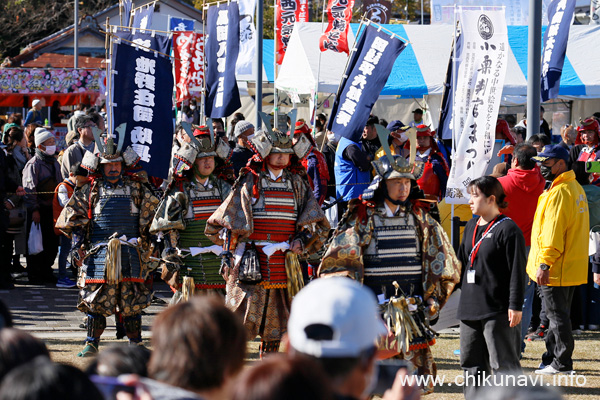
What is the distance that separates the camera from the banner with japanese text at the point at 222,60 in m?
11.3

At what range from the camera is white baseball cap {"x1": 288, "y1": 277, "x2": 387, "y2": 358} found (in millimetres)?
2420

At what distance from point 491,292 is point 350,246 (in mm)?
941

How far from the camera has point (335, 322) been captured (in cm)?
242

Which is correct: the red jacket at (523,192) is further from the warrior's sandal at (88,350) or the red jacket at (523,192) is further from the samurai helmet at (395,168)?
the warrior's sandal at (88,350)

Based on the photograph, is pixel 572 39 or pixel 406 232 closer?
pixel 406 232

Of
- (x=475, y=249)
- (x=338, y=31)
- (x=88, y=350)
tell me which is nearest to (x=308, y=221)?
(x=475, y=249)

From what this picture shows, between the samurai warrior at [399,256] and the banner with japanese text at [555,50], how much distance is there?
366cm

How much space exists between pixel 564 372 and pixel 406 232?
2.12 metres

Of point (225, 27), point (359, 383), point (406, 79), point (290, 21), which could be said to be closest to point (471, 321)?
point (359, 383)

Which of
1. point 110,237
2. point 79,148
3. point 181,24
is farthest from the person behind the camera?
point 181,24

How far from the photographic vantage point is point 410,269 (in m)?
5.80

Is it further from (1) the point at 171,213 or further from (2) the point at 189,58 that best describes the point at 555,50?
(2) the point at 189,58

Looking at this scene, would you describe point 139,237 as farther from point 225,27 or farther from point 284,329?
point 225,27

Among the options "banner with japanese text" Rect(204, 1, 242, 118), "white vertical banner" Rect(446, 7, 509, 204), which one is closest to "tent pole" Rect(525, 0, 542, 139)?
"white vertical banner" Rect(446, 7, 509, 204)
